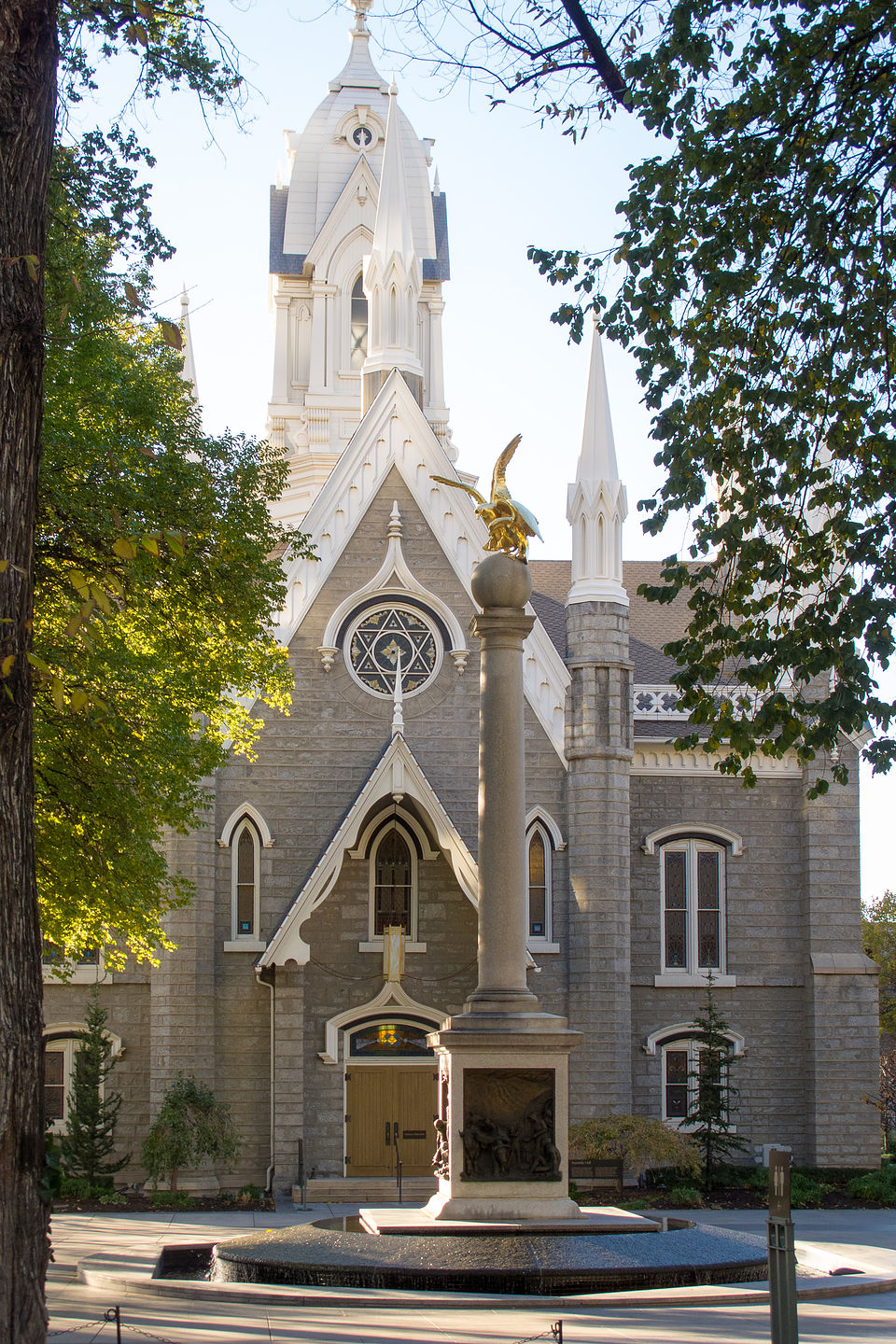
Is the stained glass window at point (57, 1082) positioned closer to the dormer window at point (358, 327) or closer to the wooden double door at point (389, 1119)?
the wooden double door at point (389, 1119)

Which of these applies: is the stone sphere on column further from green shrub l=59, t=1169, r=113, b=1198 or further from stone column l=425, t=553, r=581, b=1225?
green shrub l=59, t=1169, r=113, b=1198

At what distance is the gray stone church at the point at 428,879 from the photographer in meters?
26.2

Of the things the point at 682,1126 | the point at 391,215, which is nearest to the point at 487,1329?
the point at 682,1126

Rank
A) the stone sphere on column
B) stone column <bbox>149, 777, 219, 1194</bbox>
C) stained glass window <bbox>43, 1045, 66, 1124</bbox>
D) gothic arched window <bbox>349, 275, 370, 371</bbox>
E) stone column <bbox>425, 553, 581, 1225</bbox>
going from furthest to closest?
gothic arched window <bbox>349, 275, 370, 371</bbox> → stained glass window <bbox>43, 1045, 66, 1124</bbox> → stone column <bbox>149, 777, 219, 1194</bbox> → the stone sphere on column → stone column <bbox>425, 553, 581, 1225</bbox>

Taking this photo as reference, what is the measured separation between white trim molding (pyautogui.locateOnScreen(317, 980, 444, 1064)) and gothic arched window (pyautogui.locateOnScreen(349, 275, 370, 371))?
58.1 ft

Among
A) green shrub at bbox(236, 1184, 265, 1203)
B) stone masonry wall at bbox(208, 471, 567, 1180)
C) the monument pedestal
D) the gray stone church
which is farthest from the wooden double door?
the monument pedestal

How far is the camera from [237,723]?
2166cm

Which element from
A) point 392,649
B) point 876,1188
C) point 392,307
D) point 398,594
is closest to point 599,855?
point 392,649

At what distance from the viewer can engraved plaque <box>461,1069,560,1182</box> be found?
590 inches

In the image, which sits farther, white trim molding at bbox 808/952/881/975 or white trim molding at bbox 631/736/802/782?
white trim molding at bbox 631/736/802/782

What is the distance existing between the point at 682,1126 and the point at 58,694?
23.8 m

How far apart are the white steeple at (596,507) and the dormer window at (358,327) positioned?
33.5ft

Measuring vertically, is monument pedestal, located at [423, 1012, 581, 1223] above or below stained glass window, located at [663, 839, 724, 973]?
below

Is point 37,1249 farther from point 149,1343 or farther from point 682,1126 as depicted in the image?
point 682,1126
